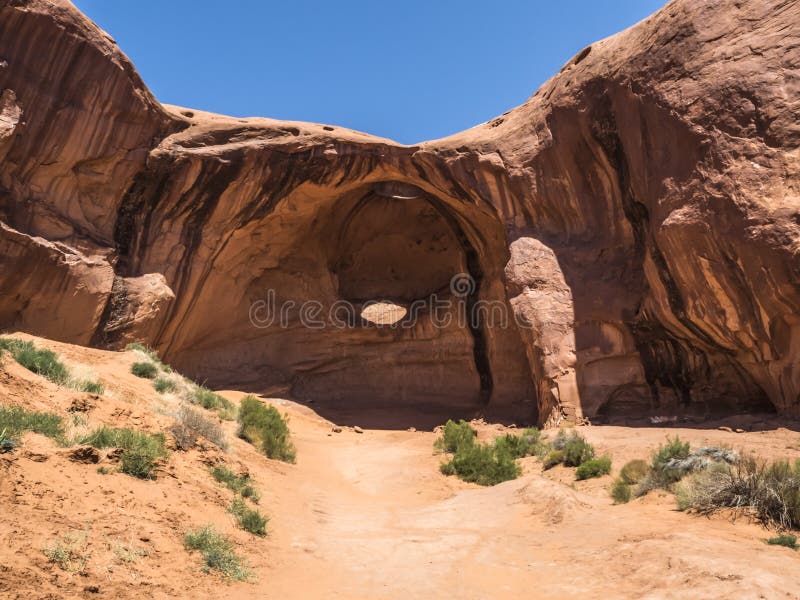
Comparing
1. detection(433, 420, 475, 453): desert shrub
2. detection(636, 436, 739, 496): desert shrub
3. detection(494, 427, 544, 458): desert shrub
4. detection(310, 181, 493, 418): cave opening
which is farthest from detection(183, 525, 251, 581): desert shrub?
detection(310, 181, 493, 418): cave opening

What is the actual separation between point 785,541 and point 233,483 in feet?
18.9

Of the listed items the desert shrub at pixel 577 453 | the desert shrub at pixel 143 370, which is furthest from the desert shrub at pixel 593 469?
the desert shrub at pixel 143 370

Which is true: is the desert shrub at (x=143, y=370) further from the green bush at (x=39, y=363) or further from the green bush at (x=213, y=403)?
the green bush at (x=39, y=363)

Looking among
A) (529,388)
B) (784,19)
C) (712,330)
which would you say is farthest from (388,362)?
(784,19)

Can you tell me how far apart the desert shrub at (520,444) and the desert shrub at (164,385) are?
6489 mm

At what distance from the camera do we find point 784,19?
1197 centimetres

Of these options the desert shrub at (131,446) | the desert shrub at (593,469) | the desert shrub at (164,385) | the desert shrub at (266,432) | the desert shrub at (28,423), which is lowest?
the desert shrub at (266,432)

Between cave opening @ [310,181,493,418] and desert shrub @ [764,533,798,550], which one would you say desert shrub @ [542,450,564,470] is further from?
cave opening @ [310,181,493,418]

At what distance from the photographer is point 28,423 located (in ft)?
18.3

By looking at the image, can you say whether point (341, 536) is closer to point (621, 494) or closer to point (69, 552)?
point (69, 552)

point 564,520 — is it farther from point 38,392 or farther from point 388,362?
point 388,362

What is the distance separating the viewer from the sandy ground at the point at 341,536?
13.9ft

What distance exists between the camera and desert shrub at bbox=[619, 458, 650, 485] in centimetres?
879

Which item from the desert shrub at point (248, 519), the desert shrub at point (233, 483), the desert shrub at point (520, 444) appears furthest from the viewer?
the desert shrub at point (520, 444)
